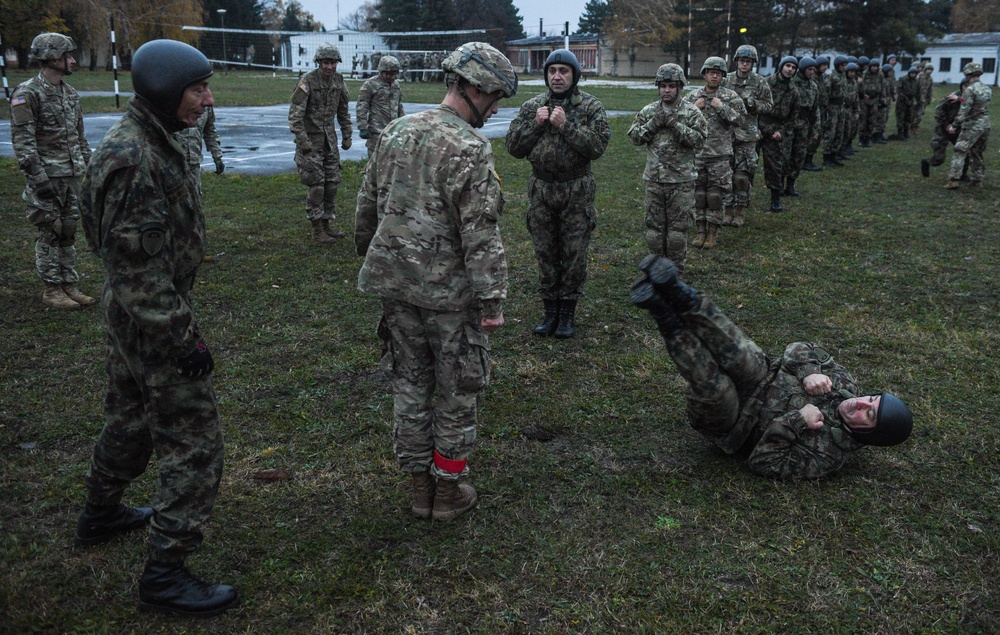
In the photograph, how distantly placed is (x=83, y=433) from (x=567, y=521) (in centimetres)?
319

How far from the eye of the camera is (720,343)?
4609 millimetres

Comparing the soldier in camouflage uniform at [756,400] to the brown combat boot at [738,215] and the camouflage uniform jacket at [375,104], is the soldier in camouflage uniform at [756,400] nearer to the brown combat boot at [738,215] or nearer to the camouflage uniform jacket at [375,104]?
the brown combat boot at [738,215]

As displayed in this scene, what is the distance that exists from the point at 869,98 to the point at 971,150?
6687mm

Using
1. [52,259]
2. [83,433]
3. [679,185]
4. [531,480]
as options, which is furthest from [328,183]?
[531,480]

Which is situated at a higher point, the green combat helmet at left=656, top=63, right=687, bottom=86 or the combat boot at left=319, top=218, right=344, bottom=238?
the green combat helmet at left=656, top=63, right=687, bottom=86

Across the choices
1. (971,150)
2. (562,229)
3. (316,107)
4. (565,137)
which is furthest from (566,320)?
(971,150)

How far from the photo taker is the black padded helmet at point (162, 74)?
10.7ft

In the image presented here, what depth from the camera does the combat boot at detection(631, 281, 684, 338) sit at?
4430 millimetres

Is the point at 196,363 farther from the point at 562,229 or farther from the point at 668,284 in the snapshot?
the point at 562,229

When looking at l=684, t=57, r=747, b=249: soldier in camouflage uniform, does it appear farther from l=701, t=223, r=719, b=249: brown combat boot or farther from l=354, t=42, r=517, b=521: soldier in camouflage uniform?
l=354, t=42, r=517, b=521: soldier in camouflage uniform

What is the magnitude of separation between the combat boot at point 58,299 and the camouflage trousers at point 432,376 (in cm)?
485

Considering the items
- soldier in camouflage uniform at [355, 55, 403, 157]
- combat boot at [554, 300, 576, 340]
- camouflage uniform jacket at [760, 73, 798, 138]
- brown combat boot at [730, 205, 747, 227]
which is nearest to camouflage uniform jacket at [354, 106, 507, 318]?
combat boot at [554, 300, 576, 340]

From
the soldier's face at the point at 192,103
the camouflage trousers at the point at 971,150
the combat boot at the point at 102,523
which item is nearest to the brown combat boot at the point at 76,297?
the combat boot at the point at 102,523

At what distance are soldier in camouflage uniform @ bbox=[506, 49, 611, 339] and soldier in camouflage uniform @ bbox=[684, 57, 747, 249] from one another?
3755 millimetres
